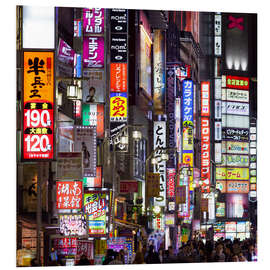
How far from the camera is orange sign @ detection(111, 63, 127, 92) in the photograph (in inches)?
829

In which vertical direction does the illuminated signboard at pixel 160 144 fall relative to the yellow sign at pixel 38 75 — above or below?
below

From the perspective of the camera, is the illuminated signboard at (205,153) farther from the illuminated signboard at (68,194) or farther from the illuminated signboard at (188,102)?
the illuminated signboard at (68,194)

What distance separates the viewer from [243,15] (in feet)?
93.9

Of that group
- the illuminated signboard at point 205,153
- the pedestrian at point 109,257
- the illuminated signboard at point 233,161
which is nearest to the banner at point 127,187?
the pedestrian at point 109,257

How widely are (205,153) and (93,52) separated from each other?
11.1 m

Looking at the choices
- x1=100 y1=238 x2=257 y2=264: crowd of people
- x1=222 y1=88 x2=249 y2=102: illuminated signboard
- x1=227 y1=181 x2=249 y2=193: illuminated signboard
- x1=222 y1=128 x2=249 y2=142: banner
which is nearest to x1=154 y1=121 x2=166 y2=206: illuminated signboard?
x1=100 y1=238 x2=257 y2=264: crowd of people

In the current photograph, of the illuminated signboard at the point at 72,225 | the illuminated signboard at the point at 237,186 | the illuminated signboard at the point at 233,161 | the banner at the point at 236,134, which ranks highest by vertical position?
the banner at the point at 236,134

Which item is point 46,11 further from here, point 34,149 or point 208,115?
point 208,115

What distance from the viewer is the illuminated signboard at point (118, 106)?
21125 millimetres

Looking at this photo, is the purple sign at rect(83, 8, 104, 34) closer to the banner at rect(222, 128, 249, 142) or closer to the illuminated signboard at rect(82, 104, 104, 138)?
the illuminated signboard at rect(82, 104, 104, 138)

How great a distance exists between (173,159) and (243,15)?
700 centimetres

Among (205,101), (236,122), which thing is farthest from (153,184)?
(236,122)

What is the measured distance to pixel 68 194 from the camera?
1567cm

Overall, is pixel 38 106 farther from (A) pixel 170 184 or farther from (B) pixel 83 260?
(A) pixel 170 184
